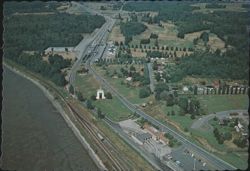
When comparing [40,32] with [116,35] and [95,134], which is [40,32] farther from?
[95,134]

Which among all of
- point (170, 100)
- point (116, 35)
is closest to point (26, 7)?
point (116, 35)

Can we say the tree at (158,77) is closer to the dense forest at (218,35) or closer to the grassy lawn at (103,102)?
the dense forest at (218,35)

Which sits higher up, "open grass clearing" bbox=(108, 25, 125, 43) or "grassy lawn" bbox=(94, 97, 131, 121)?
"open grass clearing" bbox=(108, 25, 125, 43)

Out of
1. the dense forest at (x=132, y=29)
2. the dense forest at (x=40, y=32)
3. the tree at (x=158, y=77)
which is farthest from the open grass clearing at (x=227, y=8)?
the tree at (x=158, y=77)

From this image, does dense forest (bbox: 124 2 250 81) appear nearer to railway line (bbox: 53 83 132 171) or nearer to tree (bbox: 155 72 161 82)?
tree (bbox: 155 72 161 82)

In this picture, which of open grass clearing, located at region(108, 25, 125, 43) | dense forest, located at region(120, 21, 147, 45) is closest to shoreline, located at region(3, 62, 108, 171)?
open grass clearing, located at region(108, 25, 125, 43)
